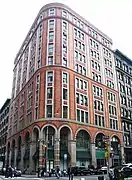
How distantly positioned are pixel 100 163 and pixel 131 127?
775 inches

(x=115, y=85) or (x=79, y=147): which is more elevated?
(x=115, y=85)

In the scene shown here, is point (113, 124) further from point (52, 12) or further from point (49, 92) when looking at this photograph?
point (52, 12)

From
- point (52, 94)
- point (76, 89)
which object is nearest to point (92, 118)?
point (76, 89)

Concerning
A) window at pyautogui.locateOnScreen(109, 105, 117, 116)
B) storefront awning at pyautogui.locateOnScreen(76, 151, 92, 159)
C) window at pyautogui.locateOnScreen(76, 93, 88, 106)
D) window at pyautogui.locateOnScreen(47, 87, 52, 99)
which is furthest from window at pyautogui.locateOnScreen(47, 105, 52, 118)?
window at pyautogui.locateOnScreen(109, 105, 117, 116)

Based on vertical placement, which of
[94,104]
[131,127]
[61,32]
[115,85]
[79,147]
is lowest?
[79,147]

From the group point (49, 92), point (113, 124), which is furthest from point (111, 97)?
point (49, 92)

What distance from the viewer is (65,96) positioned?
47906 millimetres

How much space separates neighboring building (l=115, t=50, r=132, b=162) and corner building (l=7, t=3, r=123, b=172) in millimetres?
3105

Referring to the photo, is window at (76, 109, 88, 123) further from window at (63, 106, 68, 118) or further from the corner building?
window at (63, 106, 68, 118)

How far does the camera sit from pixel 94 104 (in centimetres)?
5491

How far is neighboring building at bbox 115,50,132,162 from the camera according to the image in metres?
61.9

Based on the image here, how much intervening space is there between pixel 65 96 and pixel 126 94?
27.6 m

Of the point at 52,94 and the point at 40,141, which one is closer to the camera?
the point at 40,141

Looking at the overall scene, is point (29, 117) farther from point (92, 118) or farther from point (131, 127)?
point (131, 127)
